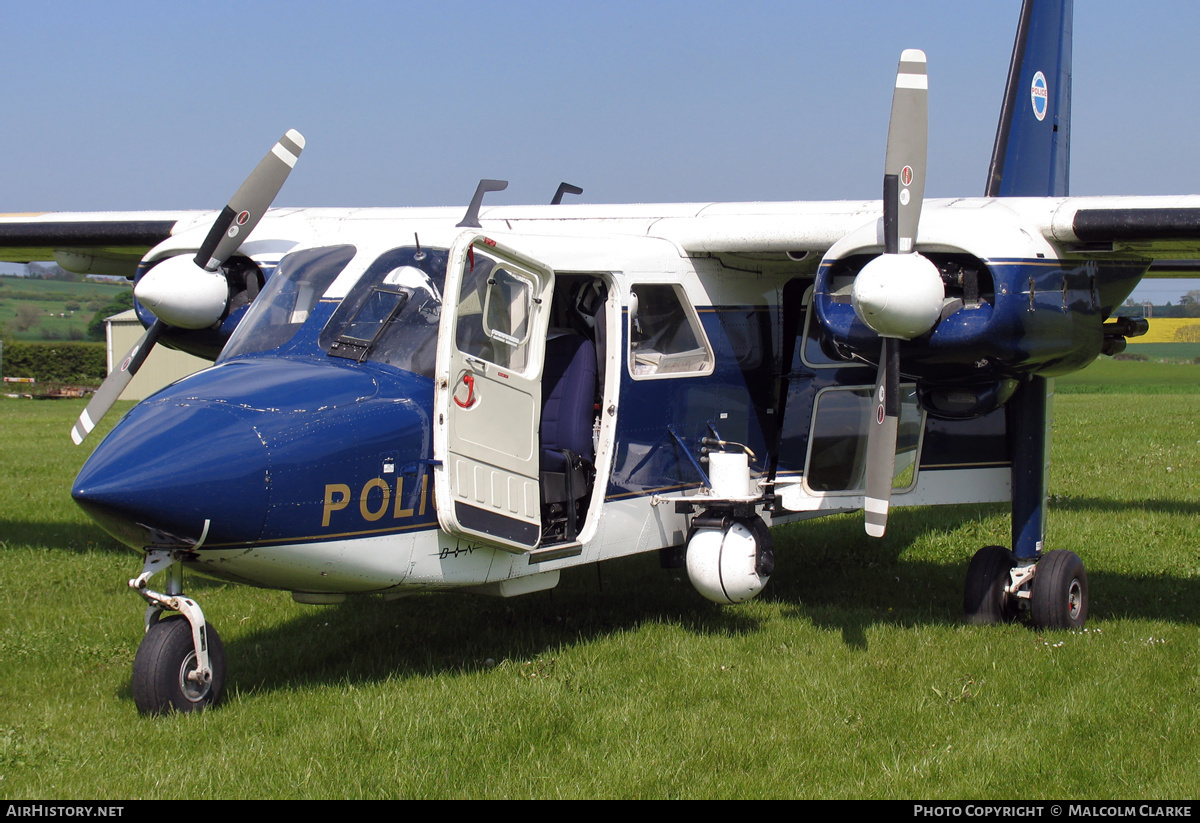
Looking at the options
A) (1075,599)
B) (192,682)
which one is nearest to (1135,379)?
(1075,599)

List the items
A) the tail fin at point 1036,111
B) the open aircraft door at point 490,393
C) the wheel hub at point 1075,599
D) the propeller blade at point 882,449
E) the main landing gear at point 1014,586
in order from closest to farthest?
the open aircraft door at point 490,393
the propeller blade at point 882,449
the main landing gear at point 1014,586
the wheel hub at point 1075,599
the tail fin at point 1036,111

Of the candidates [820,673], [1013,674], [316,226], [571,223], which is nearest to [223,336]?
[316,226]

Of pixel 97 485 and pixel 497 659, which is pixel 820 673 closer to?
pixel 497 659

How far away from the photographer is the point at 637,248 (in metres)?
7.69

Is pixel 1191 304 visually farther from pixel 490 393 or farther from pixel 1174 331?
pixel 490 393

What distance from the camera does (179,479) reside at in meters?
5.23

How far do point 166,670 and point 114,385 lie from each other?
3305 millimetres

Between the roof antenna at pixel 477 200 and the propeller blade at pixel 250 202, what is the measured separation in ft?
5.14

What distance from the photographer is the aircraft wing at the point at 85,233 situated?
32.7 feet

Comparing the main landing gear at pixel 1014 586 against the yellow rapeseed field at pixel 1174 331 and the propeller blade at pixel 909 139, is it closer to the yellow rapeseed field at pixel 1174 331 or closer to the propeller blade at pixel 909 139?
the propeller blade at pixel 909 139

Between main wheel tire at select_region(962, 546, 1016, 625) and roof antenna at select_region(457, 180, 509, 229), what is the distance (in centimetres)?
430

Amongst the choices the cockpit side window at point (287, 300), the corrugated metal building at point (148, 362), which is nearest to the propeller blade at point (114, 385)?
the cockpit side window at point (287, 300)

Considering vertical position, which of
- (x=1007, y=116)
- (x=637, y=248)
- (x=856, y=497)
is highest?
(x=1007, y=116)
